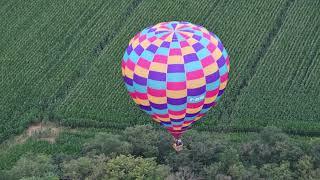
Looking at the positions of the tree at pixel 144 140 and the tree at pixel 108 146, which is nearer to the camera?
the tree at pixel 108 146

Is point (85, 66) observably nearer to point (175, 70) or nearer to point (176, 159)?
point (176, 159)

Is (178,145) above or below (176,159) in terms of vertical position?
above

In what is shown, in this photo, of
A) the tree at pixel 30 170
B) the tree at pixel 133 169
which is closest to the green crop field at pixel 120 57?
the tree at pixel 30 170

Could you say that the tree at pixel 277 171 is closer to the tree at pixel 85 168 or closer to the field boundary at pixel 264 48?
the field boundary at pixel 264 48

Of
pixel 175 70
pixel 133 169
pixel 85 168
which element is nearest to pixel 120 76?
pixel 85 168

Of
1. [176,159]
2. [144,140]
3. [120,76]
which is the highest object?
[120,76]

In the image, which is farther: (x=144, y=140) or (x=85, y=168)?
(x=144, y=140)

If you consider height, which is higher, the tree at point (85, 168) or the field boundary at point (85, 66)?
the field boundary at point (85, 66)

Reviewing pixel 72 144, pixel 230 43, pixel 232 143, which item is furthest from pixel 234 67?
pixel 72 144
